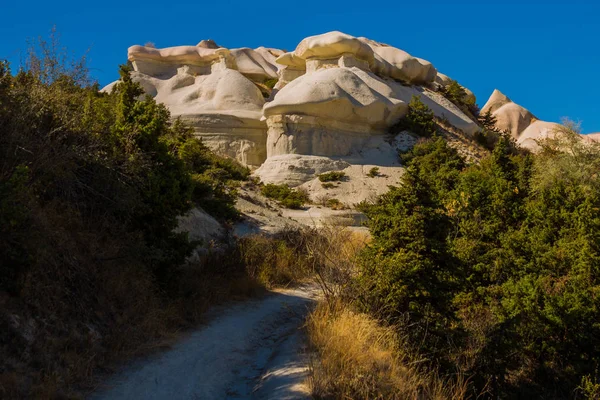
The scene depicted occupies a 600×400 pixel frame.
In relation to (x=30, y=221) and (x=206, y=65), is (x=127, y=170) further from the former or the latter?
(x=206, y=65)

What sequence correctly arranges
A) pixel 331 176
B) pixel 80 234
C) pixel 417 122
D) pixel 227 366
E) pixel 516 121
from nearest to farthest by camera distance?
pixel 227 366 < pixel 80 234 < pixel 331 176 < pixel 417 122 < pixel 516 121

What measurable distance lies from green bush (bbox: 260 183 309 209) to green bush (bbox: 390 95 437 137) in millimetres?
9371

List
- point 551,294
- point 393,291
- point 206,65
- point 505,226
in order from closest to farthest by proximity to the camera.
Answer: point 393,291
point 551,294
point 505,226
point 206,65

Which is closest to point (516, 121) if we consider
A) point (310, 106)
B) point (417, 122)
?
point (417, 122)

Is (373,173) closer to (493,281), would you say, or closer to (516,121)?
(493,281)

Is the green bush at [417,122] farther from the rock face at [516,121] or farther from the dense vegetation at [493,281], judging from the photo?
the rock face at [516,121]

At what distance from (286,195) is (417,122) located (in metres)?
11.4

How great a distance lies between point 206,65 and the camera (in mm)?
37688

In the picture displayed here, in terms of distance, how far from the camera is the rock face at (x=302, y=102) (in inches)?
1012

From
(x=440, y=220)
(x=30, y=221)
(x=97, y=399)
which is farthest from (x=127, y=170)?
(x=440, y=220)

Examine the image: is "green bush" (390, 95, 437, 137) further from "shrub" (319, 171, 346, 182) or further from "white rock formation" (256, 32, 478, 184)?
"shrub" (319, 171, 346, 182)

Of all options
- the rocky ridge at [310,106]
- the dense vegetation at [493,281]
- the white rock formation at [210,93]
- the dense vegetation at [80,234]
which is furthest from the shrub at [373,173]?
the dense vegetation at [80,234]

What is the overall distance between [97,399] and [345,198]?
61.9 ft

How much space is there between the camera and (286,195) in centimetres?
2155
